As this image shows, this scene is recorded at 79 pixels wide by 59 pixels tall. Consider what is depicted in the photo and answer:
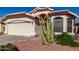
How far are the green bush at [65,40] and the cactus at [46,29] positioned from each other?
94mm

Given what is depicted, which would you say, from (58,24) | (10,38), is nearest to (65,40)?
(58,24)

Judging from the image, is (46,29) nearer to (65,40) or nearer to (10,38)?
(65,40)

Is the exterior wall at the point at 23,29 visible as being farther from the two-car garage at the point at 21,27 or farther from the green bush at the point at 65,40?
the green bush at the point at 65,40

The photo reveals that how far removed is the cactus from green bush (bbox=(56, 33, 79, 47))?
9cm

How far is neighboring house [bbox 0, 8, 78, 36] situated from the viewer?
3.81 m

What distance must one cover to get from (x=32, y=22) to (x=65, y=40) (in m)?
0.44

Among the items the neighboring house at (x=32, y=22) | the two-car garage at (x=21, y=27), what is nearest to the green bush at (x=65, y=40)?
the neighboring house at (x=32, y=22)

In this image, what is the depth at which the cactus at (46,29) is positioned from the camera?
151 inches

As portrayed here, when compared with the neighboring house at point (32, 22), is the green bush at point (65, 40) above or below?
below

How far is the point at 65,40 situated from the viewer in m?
3.82

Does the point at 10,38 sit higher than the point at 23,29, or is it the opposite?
the point at 23,29

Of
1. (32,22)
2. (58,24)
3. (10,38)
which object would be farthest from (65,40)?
(10,38)
